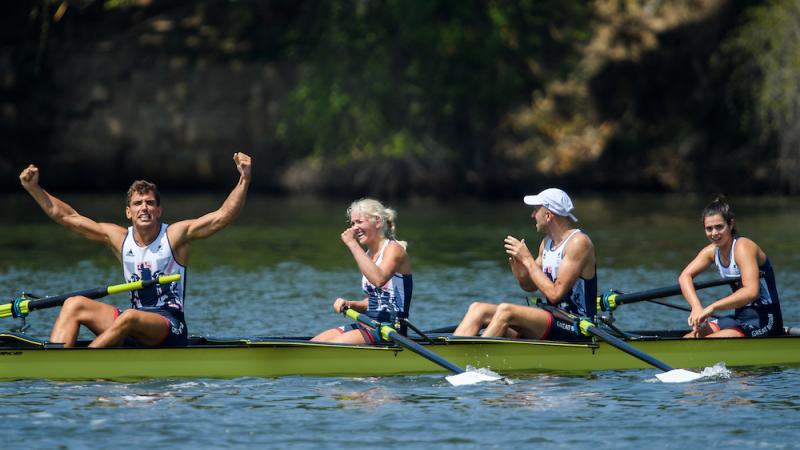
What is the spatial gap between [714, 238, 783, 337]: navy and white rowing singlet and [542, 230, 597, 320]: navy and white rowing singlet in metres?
1.39

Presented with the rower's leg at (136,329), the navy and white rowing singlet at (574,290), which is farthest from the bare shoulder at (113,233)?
the navy and white rowing singlet at (574,290)

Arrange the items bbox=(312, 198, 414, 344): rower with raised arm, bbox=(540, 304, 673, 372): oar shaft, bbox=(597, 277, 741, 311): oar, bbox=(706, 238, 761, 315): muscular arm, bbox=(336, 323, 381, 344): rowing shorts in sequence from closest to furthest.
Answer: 1. bbox=(312, 198, 414, 344): rower with raised arm
2. bbox=(540, 304, 673, 372): oar shaft
3. bbox=(336, 323, 381, 344): rowing shorts
4. bbox=(706, 238, 761, 315): muscular arm
5. bbox=(597, 277, 741, 311): oar

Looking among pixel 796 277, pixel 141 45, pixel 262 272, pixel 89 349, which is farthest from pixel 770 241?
pixel 141 45

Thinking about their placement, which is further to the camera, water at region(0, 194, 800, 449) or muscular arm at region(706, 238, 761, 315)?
muscular arm at region(706, 238, 761, 315)

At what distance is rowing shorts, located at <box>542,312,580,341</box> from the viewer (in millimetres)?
13703

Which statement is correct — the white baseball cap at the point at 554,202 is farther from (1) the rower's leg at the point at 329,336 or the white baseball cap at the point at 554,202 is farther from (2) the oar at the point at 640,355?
(1) the rower's leg at the point at 329,336

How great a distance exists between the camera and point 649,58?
48.4 m

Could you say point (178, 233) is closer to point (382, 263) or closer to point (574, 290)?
point (382, 263)

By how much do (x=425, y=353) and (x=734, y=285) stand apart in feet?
11.2

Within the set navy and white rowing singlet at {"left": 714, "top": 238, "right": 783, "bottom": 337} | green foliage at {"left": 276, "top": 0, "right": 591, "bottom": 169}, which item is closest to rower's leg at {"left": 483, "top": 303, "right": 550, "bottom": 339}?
navy and white rowing singlet at {"left": 714, "top": 238, "right": 783, "bottom": 337}

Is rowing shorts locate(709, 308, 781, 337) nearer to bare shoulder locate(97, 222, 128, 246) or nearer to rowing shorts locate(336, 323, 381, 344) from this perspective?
rowing shorts locate(336, 323, 381, 344)

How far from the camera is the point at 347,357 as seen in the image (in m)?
13.3

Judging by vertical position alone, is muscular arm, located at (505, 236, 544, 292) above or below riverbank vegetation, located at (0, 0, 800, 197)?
below

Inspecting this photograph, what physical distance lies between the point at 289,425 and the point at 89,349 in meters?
2.33
